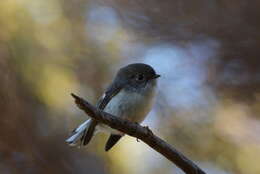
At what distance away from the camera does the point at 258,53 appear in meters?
1.41

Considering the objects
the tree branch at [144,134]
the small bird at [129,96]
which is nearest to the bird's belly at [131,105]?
the small bird at [129,96]

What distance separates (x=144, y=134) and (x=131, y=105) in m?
0.57

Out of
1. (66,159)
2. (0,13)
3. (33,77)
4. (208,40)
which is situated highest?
(208,40)

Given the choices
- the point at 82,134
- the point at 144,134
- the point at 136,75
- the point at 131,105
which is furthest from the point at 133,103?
the point at 144,134

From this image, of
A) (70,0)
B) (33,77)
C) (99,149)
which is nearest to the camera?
(33,77)

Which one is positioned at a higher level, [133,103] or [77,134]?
[133,103]

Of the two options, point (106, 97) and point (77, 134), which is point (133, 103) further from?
point (77, 134)

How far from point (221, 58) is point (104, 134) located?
78cm

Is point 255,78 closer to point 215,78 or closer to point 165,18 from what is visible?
point 215,78

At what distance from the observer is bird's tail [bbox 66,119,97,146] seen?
178 centimetres

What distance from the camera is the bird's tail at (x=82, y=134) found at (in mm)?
1776

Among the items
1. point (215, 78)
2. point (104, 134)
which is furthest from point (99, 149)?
point (215, 78)

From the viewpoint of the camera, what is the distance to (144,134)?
1504 millimetres

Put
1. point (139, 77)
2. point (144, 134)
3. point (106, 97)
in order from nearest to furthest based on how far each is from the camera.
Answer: point (144, 134) < point (106, 97) < point (139, 77)
